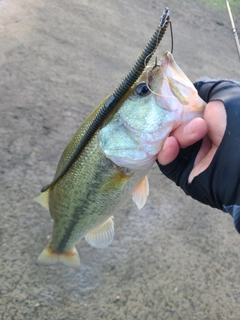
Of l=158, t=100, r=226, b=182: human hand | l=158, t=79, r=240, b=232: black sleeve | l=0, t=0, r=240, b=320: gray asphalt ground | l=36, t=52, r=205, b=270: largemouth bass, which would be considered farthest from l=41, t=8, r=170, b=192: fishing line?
l=0, t=0, r=240, b=320: gray asphalt ground

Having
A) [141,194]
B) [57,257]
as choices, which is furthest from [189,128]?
[57,257]

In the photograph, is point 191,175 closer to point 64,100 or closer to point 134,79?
point 134,79

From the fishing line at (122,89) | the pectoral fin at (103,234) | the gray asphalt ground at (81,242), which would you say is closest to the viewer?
the fishing line at (122,89)

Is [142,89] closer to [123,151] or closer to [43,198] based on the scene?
[123,151]

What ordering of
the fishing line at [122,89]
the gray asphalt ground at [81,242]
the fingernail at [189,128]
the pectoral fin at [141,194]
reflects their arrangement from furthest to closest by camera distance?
the gray asphalt ground at [81,242], the pectoral fin at [141,194], the fingernail at [189,128], the fishing line at [122,89]

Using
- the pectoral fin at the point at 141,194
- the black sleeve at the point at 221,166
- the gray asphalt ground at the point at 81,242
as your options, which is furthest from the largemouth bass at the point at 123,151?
the gray asphalt ground at the point at 81,242

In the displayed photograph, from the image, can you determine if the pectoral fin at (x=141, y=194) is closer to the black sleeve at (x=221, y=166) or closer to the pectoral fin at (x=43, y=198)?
the black sleeve at (x=221, y=166)
